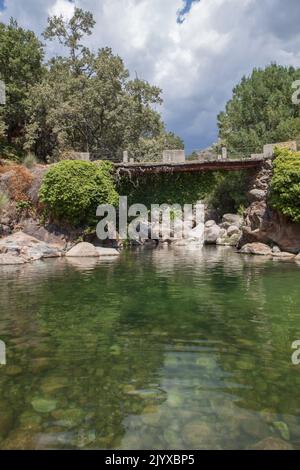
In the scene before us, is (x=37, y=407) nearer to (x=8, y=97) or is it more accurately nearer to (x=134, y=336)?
(x=134, y=336)

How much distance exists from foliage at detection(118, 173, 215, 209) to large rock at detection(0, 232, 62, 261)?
7918 mm

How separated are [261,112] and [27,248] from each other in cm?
3078

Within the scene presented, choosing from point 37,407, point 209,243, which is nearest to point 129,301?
point 37,407

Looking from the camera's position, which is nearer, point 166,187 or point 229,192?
point 166,187

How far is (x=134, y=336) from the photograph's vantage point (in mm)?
7062

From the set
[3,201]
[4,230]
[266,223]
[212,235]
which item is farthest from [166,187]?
[4,230]

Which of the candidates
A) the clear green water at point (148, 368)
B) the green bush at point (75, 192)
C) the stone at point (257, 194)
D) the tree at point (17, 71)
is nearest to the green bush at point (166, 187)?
the green bush at point (75, 192)

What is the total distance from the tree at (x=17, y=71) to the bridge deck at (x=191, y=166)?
1433 cm

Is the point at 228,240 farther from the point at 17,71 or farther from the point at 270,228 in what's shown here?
the point at 17,71

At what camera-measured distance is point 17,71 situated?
35125 millimetres

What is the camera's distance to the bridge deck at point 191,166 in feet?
80.4

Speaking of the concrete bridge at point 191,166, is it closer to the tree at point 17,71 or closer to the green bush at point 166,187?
the green bush at point 166,187
